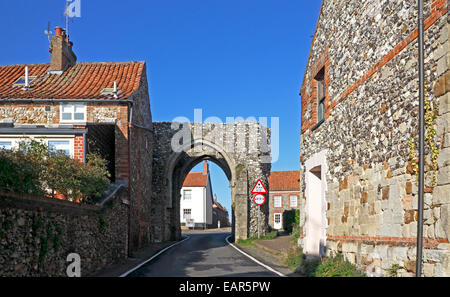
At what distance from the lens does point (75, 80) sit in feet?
70.5

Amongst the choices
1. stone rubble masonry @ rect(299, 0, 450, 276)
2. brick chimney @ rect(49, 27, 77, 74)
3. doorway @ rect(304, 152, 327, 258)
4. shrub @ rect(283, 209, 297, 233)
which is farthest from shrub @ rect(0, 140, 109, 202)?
shrub @ rect(283, 209, 297, 233)

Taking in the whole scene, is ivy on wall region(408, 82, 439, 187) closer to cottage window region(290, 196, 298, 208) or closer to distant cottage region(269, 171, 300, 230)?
distant cottage region(269, 171, 300, 230)

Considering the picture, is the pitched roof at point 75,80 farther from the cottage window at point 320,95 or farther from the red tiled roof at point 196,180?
the red tiled roof at point 196,180

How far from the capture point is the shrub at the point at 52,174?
8.49m

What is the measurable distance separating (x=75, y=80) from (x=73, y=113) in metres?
2.94

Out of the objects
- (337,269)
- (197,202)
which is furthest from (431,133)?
(197,202)

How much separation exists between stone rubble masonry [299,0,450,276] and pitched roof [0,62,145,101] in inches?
413

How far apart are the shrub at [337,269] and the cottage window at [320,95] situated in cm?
422

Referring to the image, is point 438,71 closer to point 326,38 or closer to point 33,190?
point 326,38

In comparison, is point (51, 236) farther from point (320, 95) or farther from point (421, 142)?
point (320, 95)

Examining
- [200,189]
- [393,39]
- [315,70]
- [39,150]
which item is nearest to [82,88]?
[39,150]

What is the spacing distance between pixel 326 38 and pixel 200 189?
48.7 metres

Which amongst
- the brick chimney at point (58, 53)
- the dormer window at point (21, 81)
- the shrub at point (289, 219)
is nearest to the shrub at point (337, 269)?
the dormer window at point (21, 81)

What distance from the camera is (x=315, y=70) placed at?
13523mm
